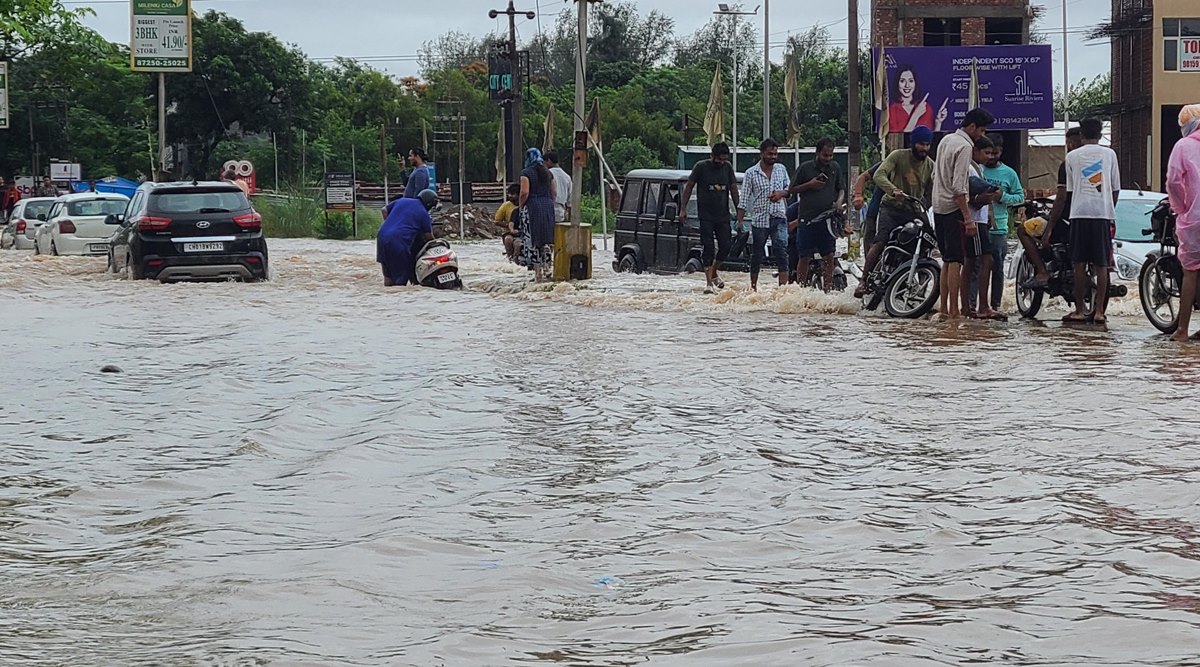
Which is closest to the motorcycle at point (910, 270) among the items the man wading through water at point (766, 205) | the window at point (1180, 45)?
the man wading through water at point (766, 205)

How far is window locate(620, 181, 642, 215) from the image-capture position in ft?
73.3

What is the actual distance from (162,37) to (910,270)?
32204 millimetres

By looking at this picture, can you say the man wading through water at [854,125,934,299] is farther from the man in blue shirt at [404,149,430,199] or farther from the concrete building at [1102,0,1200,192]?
the concrete building at [1102,0,1200,192]

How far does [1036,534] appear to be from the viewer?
5758 mm

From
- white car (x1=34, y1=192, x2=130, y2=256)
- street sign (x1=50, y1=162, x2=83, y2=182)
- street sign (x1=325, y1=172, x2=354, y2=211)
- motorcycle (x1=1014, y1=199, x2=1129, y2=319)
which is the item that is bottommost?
motorcycle (x1=1014, y1=199, x2=1129, y2=319)

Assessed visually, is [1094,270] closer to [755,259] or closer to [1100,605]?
[755,259]

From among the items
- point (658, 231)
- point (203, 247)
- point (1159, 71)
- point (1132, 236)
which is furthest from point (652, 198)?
point (1159, 71)

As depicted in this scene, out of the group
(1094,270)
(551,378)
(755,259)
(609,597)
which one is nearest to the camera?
(609,597)

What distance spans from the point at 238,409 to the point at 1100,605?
5.84m

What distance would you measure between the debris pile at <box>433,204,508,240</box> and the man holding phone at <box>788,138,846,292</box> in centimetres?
3258

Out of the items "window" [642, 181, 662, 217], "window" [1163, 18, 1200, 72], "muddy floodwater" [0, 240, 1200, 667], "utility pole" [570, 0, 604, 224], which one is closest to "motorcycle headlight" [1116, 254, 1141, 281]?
"muddy floodwater" [0, 240, 1200, 667]

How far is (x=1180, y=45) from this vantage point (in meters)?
54.5

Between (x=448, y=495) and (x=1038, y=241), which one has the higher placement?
(x=1038, y=241)

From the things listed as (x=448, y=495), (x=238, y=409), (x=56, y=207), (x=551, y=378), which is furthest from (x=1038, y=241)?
(x=56, y=207)
